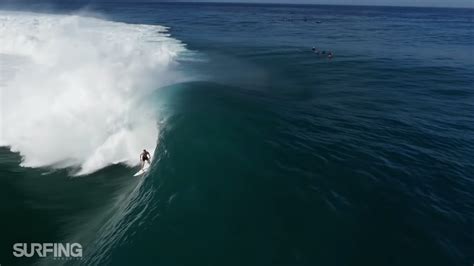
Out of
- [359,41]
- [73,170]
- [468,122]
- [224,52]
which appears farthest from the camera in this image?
[359,41]

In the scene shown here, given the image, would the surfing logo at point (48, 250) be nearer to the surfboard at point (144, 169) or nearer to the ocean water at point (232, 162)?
the ocean water at point (232, 162)

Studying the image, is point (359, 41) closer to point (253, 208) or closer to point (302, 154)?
point (302, 154)

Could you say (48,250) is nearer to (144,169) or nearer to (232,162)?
(144,169)

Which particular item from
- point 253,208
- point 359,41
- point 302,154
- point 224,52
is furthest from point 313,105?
point 359,41

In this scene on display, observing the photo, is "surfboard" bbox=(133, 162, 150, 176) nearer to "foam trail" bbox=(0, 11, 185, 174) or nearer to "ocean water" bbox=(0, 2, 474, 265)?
"ocean water" bbox=(0, 2, 474, 265)

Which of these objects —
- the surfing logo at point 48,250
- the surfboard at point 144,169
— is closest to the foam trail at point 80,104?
the surfboard at point 144,169
